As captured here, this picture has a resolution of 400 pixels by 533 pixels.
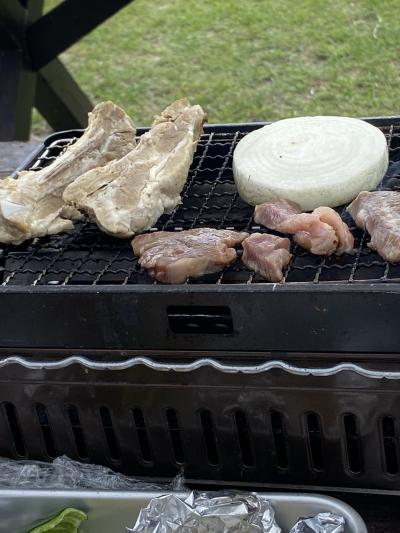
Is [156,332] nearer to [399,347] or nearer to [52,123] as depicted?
[399,347]

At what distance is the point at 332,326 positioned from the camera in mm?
1789

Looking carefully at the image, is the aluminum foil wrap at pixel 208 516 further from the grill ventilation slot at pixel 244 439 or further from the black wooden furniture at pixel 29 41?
the black wooden furniture at pixel 29 41

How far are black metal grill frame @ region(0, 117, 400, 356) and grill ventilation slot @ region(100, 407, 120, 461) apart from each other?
0.25 metres

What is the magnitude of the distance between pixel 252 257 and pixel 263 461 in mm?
→ 509

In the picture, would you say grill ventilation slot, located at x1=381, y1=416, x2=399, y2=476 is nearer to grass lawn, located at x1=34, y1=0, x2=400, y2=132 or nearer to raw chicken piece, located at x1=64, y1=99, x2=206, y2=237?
raw chicken piece, located at x1=64, y1=99, x2=206, y2=237

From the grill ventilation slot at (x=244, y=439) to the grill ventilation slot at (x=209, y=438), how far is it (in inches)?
2.7

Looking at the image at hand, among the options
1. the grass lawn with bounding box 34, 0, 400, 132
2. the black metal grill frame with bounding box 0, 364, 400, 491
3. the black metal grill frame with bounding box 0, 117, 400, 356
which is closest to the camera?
the black metal grill frame with bounding box 0, 117, 400, 356

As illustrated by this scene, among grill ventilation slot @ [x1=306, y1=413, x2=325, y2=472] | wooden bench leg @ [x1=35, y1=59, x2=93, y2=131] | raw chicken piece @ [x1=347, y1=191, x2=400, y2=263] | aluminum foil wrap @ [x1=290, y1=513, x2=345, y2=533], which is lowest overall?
wooden bench leg @ [x1=35, y1=59, x2=93, y2=131]

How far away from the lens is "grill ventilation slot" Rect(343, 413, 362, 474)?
1954 millimetres

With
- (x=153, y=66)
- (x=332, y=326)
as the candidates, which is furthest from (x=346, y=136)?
(x=153, y=66)

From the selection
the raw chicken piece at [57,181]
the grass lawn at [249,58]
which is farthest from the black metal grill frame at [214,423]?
the grass lawn at [249,58]

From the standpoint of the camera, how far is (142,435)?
211 cm

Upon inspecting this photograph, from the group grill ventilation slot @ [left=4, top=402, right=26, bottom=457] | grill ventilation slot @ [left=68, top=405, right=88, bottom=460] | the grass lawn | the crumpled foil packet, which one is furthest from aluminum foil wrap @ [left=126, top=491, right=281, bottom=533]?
the grass lawn

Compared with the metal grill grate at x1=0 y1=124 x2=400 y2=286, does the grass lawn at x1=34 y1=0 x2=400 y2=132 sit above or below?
below
